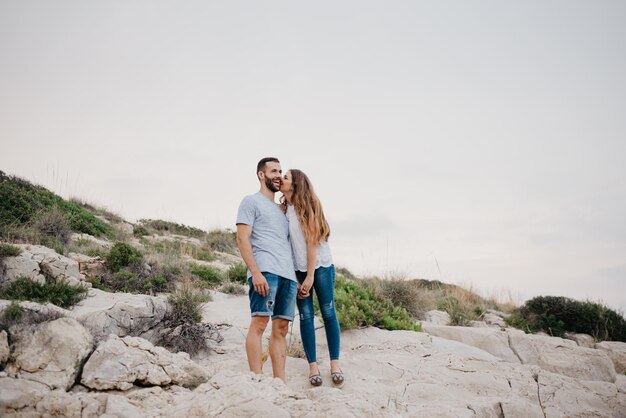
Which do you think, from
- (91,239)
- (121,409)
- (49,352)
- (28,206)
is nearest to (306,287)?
(121,409)

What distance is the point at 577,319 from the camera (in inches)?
422

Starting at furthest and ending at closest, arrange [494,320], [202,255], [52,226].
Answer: [202,255]
[494,320]
[52,226]

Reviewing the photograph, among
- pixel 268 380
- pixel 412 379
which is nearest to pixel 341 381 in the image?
pixel 412 379

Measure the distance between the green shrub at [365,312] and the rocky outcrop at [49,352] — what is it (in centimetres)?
407

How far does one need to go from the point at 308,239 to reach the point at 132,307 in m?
3.14

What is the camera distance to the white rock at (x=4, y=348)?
11.1 ft

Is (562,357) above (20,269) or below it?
below

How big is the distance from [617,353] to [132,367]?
9428mm

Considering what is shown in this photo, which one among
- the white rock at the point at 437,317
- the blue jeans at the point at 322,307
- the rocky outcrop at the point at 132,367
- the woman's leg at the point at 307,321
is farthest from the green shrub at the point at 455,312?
the rocky outcrop at the point at 132,367

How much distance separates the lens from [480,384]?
199 inches

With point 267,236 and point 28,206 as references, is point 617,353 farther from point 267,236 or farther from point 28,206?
point 28,206

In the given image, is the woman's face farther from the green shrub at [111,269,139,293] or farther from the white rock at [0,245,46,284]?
the green shrub at [111,269,139,293]

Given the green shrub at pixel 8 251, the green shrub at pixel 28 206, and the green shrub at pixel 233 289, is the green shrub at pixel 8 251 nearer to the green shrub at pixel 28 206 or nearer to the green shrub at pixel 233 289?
the green shrub at pixel 28 206

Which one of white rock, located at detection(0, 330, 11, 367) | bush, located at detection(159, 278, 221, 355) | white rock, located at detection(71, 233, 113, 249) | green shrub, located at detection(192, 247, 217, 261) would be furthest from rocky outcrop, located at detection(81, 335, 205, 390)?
green shrub, located at detection(192, 247, 217, 261)
